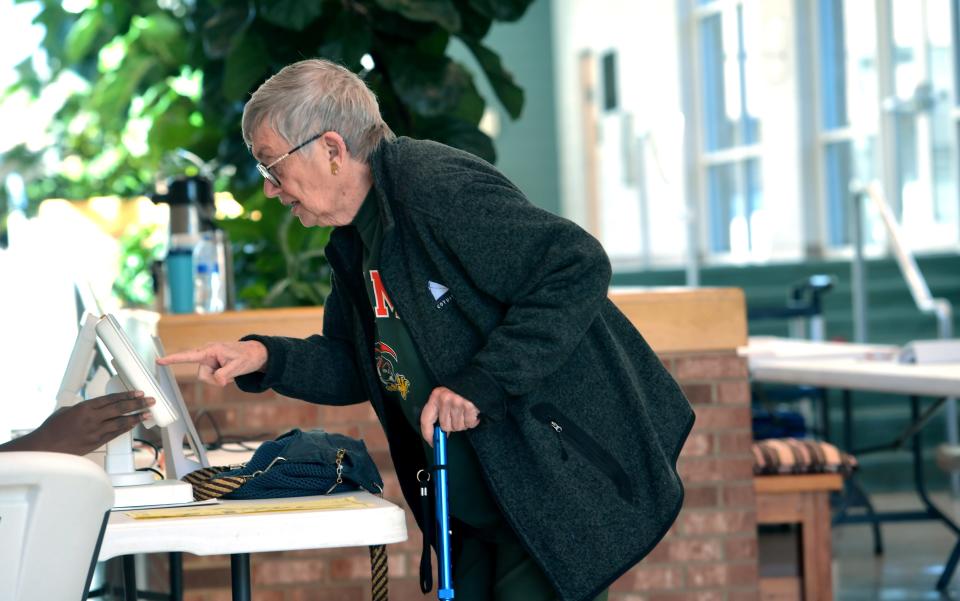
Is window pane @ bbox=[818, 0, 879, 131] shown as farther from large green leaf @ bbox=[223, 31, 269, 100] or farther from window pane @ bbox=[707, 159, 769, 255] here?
large green leaf @ bbox=[223, 31, 269, 100]

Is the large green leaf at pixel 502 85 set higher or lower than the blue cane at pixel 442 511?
higher

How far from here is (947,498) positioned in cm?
655

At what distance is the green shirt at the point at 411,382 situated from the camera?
2.04 m

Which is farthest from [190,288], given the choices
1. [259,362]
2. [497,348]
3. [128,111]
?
[128,111]

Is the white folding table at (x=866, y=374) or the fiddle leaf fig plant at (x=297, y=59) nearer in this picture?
the white folding table at (x=866, y=374)

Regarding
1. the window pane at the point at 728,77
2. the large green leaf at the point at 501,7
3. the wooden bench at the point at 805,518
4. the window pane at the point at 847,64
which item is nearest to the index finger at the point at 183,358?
the wooden bench at the point at 805,518

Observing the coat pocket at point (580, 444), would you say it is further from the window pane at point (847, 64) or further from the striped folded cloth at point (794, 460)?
the window pane at point (847, 64)

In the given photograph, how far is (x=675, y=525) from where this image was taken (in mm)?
3643

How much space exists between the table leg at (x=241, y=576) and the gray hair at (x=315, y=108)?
0.60 meters

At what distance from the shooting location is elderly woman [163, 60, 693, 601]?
190cm

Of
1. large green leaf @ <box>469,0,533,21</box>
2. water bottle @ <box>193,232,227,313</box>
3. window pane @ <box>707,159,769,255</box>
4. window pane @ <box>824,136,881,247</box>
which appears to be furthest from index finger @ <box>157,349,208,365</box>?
window pane @ <box>707,159,769,255</box>

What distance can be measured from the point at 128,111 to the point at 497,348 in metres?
5.91

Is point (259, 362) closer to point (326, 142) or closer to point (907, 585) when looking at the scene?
point (326, 142)

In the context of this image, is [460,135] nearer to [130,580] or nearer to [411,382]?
[130,580]
